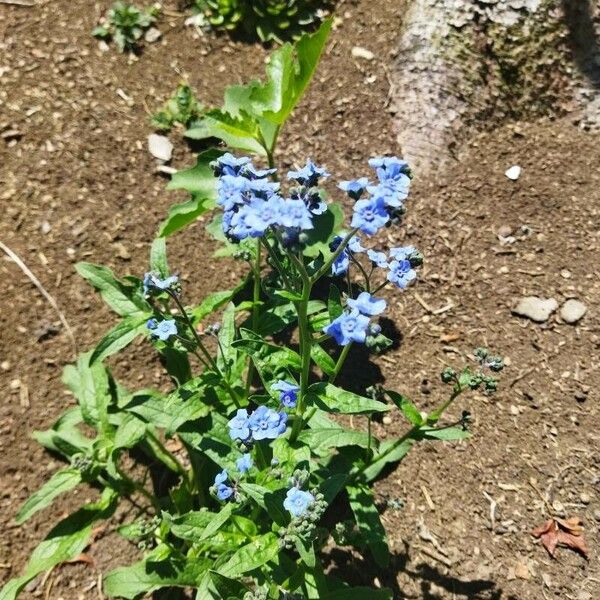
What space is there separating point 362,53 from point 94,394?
3.13 metres

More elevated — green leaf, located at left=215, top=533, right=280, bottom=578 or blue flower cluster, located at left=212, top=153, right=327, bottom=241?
blue flower cluster, located at left=212, top=153, right=327, bottom=241

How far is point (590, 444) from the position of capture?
13.6 ft

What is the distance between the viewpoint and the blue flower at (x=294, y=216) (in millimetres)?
2533

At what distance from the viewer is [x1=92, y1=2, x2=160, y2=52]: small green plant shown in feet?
18.1

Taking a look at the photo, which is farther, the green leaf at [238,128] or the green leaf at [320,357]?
the green leaf at [238,128]

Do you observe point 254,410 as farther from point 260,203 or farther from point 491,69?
point 491,69

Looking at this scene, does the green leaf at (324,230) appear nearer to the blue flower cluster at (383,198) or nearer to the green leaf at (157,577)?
the blue flower cluster at (383,198)

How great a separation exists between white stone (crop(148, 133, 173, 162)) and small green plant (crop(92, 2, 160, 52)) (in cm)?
83

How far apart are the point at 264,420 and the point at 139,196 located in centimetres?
253

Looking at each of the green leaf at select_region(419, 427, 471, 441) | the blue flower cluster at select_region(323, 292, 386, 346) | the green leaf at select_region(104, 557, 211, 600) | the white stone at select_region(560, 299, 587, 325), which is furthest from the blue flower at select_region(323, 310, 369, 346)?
the white stone at select_region(560, 299, 587, 325)

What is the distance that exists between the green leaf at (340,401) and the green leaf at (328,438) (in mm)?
297

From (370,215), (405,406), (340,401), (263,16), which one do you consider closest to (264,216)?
(370,215)

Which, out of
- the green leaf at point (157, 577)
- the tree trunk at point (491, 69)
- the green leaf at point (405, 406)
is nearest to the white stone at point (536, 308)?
the tree trunk at point (491, 69)

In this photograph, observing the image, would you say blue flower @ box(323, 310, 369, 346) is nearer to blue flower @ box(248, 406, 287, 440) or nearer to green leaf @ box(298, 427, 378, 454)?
blue flower @ box(248, 406, 287, 440)
